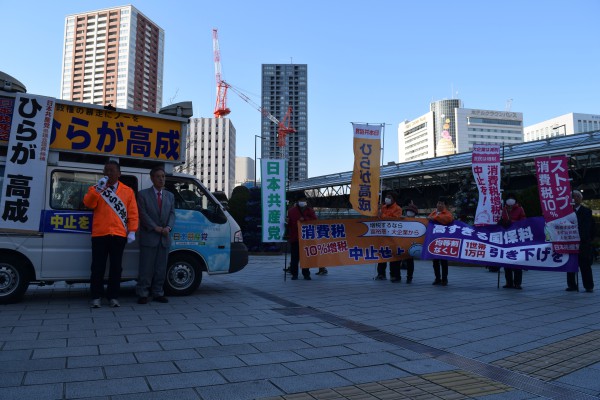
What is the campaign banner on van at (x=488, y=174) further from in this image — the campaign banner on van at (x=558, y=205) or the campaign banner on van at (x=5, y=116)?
the campaign banner on van at (x=5, y=116)

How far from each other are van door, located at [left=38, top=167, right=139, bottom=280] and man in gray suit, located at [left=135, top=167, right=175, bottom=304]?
81 cm

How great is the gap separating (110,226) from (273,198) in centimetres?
705

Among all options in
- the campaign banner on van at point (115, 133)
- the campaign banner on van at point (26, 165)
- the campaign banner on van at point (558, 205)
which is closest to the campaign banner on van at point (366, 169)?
the campaign banner on van at point (558, 205)

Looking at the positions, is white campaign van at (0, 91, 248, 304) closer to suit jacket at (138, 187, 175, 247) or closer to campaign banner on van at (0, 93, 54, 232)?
campaign banner on van at (0, 93, 54, 232)

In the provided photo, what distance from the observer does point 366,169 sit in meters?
10.8

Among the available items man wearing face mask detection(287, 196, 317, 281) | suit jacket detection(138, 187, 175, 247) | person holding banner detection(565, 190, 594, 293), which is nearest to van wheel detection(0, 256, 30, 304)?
suit jacket detection(138, 187, 175, 247)

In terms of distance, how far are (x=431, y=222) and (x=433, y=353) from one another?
5868 millimetres

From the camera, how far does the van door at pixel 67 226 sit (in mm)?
6598

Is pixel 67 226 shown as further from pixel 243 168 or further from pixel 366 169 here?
pixel 243 168

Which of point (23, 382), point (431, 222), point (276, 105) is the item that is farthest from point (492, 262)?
point (276, 105)

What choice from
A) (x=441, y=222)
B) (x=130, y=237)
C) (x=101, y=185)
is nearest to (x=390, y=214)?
(x=441, y=222)

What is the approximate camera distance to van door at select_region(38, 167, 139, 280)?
660 cm

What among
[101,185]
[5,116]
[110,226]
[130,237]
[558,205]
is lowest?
[130,237]

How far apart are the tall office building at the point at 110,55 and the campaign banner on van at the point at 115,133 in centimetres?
13328
